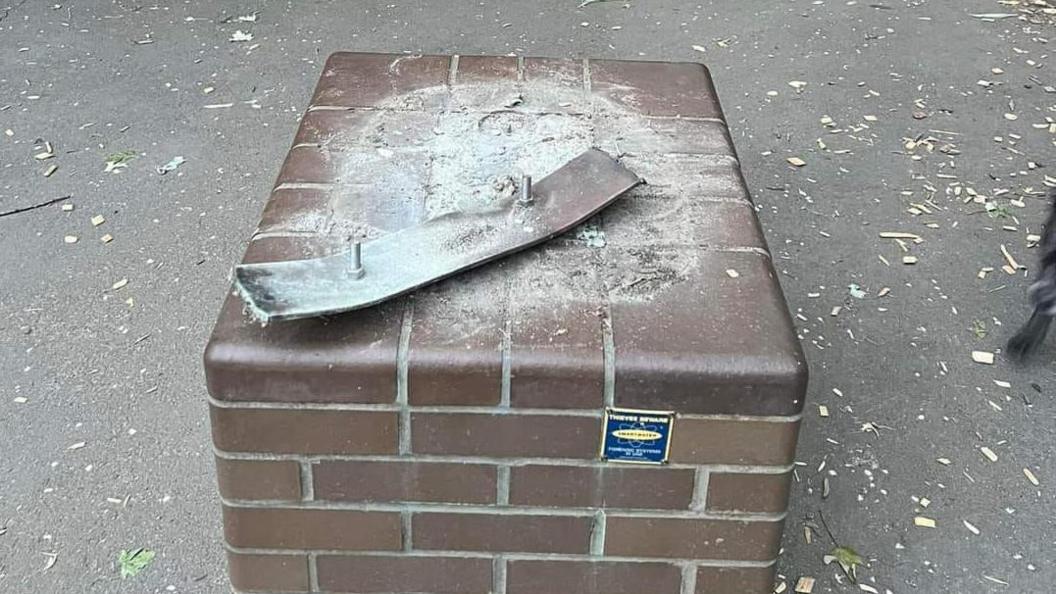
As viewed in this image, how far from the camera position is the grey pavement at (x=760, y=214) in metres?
2.08

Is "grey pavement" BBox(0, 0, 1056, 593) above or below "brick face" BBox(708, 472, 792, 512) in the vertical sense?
below

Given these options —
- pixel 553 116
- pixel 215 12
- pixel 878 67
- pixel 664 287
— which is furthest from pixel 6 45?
pixel 664 287

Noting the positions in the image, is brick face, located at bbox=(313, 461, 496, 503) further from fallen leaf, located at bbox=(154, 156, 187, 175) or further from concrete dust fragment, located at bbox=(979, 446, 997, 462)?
fallen leaf, located at bbox=(154, 156, 187, 175)

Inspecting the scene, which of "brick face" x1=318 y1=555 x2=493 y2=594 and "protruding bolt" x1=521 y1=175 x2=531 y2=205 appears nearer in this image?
"brick face" x1=318 y1=555 x2=493 y2=594

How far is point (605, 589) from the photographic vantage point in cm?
156

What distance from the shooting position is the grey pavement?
2.08 meters

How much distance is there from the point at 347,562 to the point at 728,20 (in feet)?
12.4

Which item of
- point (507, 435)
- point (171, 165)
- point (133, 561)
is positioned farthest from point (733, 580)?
point (171, 165)

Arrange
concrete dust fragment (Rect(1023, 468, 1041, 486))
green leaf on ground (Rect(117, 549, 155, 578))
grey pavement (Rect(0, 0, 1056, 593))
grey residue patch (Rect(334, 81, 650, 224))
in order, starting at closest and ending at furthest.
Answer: grey residue patch (Rect(334, 81, 650, 224)) → green leaf on ground (Rect(117, 549, 155, 578)) → grey pavement (Rect(0, 0, 1056, 593)) → concrete dust fragment (Rect(1023, 468, 1041, 486))

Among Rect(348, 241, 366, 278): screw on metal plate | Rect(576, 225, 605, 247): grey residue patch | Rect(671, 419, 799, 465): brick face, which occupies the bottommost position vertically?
Rect(671, 419, 799, 465): brick face

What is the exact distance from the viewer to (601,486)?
1474mm

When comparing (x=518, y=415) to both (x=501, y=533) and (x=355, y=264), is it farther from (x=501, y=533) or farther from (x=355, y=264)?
(x=355, y=264)

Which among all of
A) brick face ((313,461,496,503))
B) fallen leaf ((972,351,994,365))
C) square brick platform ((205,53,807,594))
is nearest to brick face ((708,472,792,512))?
square brick platform ((205,53,807,594))

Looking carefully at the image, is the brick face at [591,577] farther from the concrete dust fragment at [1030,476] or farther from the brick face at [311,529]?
the concrete dust fragment at [1030,476]
